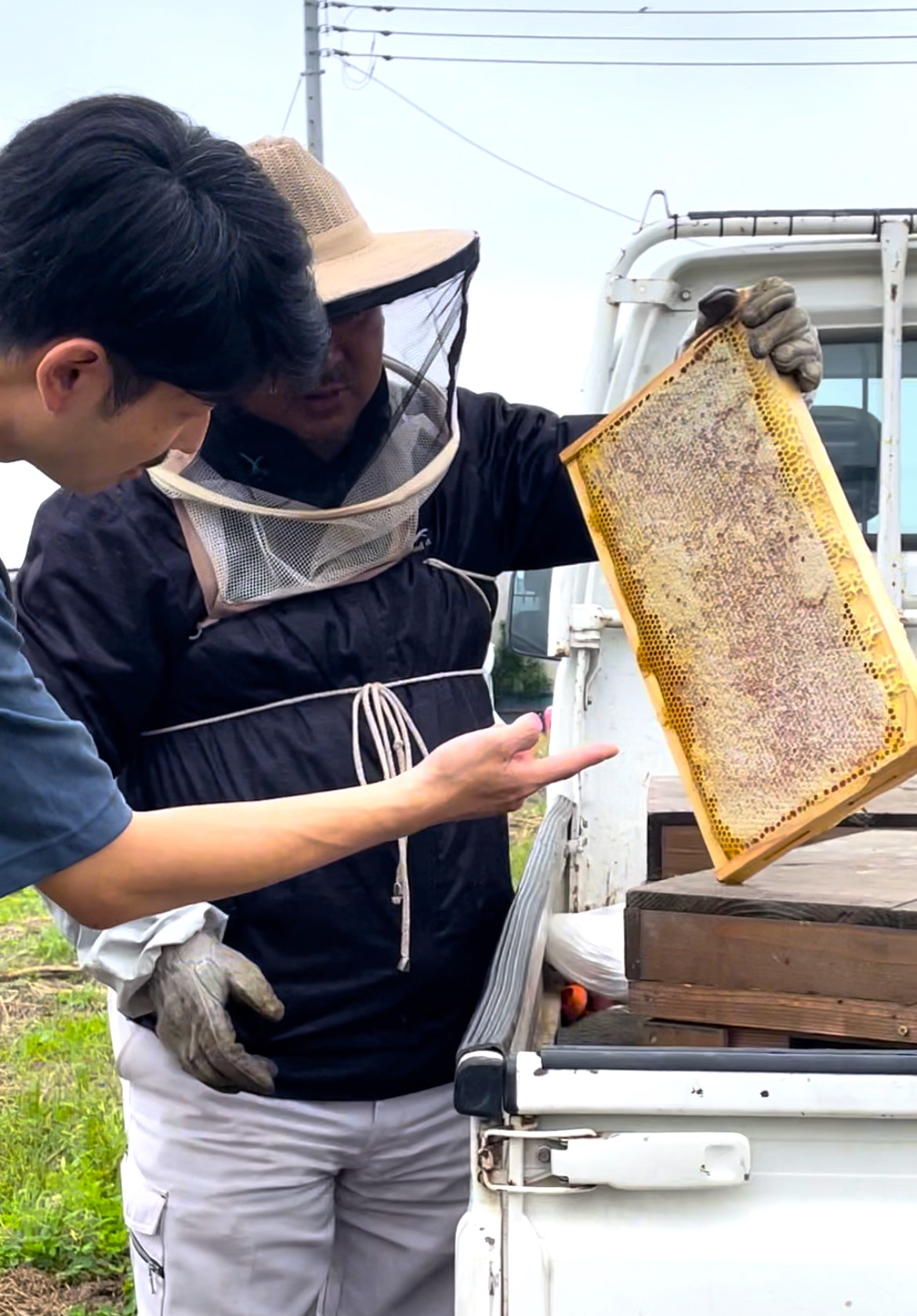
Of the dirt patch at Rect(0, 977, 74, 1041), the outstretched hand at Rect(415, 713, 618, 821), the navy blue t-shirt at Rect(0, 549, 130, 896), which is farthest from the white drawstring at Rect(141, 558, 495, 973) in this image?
the dirt patch at Rect(0, 977, 74, 1041)

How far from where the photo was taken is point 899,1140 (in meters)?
1.59

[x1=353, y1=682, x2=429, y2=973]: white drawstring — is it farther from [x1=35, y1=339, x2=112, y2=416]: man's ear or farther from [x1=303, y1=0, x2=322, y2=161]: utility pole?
[x1=303, y1=0, x2=322, y2=161]: utility pole

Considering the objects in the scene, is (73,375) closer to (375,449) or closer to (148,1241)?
(375,449)

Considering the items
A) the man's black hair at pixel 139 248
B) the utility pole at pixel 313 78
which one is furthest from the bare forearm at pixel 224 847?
the utility pole at pixel 313 78

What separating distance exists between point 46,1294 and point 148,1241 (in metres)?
2.12

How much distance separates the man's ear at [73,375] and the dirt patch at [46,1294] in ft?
10.8

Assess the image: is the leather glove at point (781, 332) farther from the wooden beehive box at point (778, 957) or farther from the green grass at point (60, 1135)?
the green grass at point (60, 1135)

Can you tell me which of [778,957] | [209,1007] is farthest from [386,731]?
[778,957]

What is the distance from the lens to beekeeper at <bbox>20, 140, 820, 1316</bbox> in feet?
7.33

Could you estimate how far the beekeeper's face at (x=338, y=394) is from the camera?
2.31m

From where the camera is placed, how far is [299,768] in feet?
7.55

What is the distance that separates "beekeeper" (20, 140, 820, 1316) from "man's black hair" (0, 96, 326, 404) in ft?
2.00

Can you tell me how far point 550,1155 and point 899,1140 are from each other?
40 centimetres

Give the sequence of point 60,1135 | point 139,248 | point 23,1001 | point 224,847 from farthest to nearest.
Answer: point 23,1001 < point 60,1135 < point 224,847 < point 139,248
